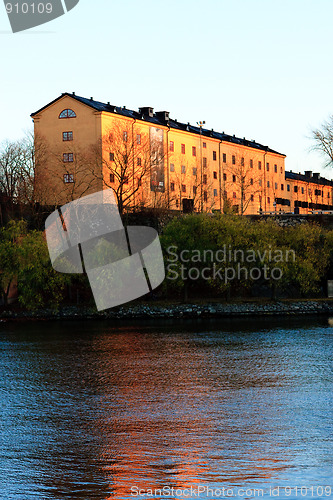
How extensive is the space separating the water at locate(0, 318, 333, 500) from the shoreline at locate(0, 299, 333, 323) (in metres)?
16.5

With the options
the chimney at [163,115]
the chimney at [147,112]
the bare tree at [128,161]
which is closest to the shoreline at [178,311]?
the bare tree at [128,161]

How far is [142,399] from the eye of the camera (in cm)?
2419

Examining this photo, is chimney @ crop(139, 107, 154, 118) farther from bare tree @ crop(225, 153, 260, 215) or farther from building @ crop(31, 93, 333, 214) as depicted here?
bare tree @ crop(225, 153, 260, 215)

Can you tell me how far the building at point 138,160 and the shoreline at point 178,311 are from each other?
12.3 m

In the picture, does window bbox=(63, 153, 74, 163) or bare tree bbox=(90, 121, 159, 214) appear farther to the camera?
window bbox=(63, 153, 74, 163)

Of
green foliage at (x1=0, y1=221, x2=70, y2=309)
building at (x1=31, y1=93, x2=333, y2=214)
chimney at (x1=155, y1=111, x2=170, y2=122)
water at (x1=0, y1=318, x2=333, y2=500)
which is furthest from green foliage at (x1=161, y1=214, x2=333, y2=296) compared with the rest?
chimney at (x1=155, y1=111, x2=170, y2=122)

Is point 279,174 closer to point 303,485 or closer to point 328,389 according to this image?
point 328,389

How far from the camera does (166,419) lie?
20828 millimetres

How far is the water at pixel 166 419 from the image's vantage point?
48.5 ft

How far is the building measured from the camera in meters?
73.1

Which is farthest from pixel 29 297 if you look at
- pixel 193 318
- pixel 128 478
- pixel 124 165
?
pixel 128 478

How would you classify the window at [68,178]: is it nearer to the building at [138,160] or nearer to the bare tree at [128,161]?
the building at [138,160]

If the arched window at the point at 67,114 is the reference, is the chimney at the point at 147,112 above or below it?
Result: above

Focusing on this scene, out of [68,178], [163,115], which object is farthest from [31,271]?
[163,115]
